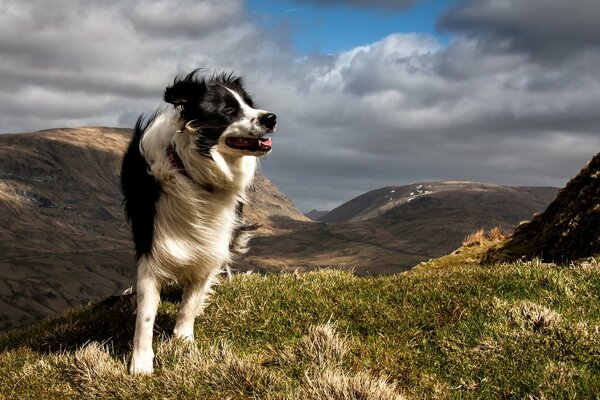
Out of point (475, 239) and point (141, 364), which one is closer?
point (141, 364)

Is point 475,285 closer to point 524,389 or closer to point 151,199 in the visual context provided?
point 524,389

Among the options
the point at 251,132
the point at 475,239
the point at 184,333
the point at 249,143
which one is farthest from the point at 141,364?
the point at 475,239

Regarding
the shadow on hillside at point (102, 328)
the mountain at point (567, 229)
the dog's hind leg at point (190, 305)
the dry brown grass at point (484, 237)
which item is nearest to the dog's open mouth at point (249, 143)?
the dog's hind leg at point (190, 305)

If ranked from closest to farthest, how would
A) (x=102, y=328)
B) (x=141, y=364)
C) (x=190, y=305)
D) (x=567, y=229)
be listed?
(x=141, y=364), (x=190, y=305), (x=102, y=328), (x=567, y=229)

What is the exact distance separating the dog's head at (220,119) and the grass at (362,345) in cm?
254

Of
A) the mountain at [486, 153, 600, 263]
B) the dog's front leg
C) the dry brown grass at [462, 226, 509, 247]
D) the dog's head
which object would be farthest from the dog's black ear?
the dry brown grass at [462, 226, 509, 247]

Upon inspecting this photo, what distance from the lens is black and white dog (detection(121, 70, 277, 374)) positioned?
7.78m

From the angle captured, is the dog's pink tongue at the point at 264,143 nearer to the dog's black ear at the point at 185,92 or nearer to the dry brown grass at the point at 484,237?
the dog's black ear at the point at 185,92

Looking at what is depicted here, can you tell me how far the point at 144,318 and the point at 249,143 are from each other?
266cm

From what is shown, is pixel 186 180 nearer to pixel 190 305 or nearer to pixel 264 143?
pixel 264 143

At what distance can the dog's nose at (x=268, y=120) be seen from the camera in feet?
25.1

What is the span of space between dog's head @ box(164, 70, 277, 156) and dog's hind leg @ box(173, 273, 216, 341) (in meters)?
2.15

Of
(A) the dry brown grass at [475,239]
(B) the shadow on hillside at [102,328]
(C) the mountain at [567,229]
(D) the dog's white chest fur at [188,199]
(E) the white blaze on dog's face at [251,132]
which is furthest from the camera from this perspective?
(A) the dry brown grass at [475,239]

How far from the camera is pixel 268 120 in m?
Result: 7.66
